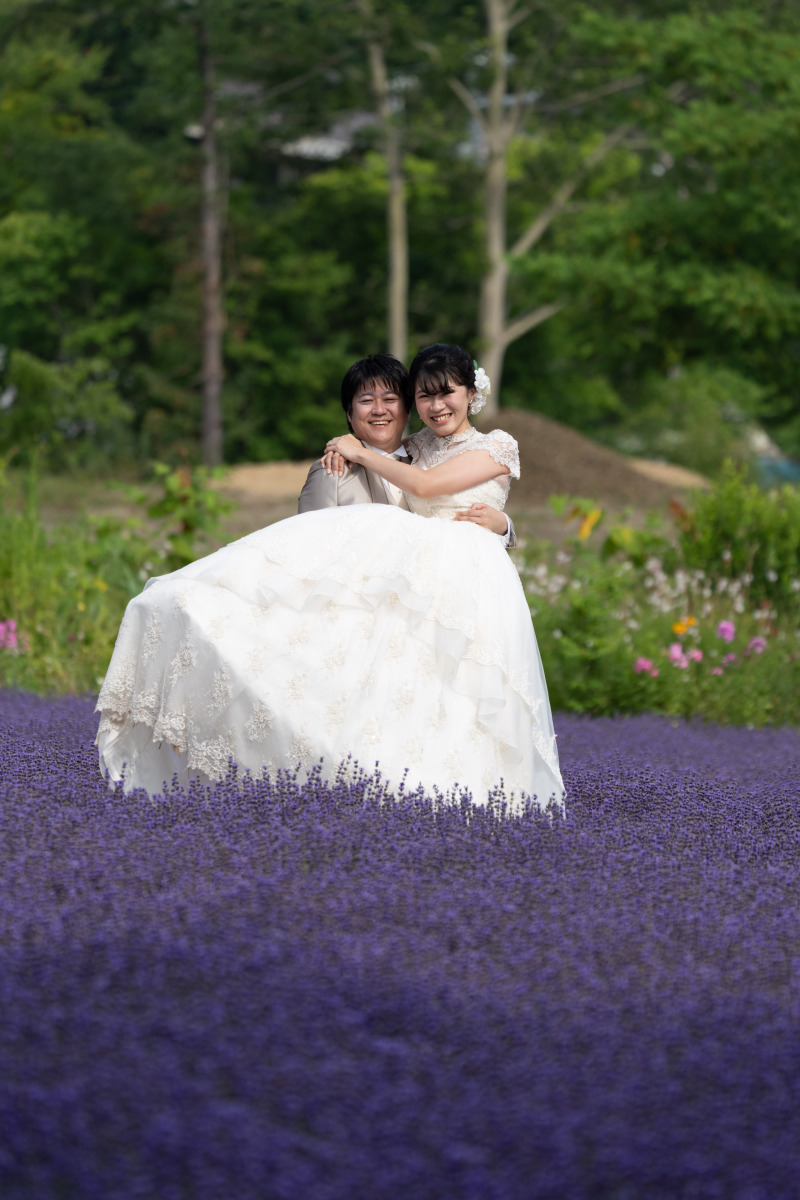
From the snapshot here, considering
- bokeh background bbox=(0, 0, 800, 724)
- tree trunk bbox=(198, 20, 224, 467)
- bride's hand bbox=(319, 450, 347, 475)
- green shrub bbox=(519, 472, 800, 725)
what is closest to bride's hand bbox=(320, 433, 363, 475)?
bride's hand bbox=(319, 450, 347, 475)

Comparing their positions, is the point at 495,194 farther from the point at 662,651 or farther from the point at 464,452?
the point at 464,452

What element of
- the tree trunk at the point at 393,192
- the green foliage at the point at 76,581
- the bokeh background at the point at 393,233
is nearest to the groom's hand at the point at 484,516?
the green foliage at the point at 76,581

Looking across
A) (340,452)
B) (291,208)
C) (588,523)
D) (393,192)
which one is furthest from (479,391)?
(291,208)

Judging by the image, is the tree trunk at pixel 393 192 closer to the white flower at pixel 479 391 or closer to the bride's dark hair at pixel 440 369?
the white flower at pixel 479 391

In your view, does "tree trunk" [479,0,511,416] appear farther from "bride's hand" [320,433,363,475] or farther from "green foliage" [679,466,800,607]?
"bride's hand" [320,433,363,475]

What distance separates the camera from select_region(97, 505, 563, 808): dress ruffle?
11.5 ft

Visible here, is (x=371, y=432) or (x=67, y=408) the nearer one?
(x=371, y=432)

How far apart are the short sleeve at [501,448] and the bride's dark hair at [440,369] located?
0.22 metres

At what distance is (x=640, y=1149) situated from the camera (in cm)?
173

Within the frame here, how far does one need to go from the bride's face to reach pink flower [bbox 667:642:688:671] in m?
2.75

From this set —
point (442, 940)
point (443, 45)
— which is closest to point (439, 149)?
point (443, 45)

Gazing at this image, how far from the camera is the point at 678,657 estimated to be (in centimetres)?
641

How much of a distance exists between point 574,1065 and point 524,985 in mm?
240

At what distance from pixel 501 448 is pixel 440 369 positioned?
35 centimetres
